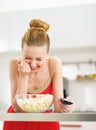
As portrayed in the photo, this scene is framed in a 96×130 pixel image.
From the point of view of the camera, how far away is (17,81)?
1.22 meters

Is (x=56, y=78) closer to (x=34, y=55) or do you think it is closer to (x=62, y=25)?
(x=34, y=55)

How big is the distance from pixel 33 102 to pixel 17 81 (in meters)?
0.40

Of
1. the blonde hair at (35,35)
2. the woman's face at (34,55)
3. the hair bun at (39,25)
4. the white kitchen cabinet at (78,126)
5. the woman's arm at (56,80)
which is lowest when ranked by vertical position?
the white kitchen cabinet at (78,126)

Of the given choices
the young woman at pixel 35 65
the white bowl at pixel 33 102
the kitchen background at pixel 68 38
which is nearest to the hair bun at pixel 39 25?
the young woman at pixel 35 65

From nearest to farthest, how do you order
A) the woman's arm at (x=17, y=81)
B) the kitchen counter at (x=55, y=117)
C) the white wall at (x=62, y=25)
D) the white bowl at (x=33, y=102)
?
the kitchen counter at (x=55, y=117)
the white bowl at (x=33, y=102)
the woman's arm at (x=17, y=81)
the white wall at (x=62, y=25)

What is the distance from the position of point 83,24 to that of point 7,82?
1.06m

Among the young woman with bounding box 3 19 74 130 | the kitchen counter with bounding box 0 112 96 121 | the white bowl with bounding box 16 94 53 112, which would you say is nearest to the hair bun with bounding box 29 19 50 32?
the young woman with bounding box 3 19 74 130

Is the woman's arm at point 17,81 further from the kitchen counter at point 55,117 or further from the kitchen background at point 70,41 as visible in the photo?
the kitchen background at point 70,41

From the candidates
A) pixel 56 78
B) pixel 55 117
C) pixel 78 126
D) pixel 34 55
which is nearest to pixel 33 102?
pixel 55 117

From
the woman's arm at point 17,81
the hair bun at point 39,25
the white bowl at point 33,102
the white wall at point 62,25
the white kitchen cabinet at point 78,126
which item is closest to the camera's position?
the white bowl at point 33,102

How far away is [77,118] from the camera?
Answer: 26.2 inches

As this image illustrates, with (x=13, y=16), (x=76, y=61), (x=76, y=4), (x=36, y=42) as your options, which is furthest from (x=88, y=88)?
(x=36, y=42)

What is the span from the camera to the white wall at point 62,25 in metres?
2.64

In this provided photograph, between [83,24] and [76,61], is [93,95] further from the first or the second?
[83,24]
